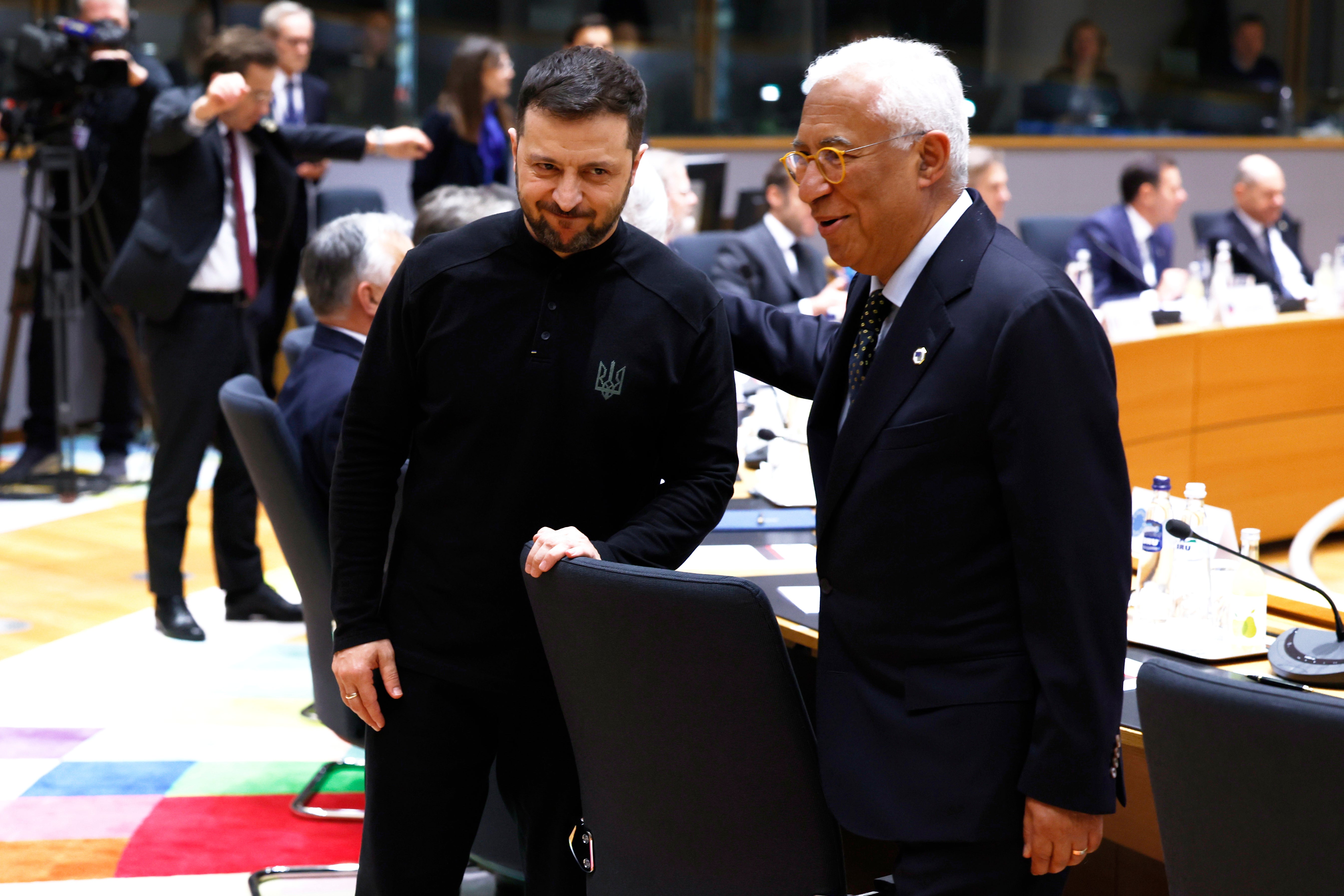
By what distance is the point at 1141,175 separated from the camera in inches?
243

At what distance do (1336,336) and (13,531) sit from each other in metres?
4.84

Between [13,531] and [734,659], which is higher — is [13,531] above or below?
below

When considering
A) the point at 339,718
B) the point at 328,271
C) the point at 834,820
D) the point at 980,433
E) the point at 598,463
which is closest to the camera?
the point at 980,433

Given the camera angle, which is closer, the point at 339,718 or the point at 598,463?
the point at 598,463

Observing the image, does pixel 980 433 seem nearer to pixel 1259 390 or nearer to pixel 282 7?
pixel 1259 390

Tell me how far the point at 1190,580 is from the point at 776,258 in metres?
3.11

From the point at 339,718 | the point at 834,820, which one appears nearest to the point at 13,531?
the point at 339,718

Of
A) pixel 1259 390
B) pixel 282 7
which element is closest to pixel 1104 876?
pixel 1259 390

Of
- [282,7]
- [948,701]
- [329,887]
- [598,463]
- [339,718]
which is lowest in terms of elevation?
[329,887]

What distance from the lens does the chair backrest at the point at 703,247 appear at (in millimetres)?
5199

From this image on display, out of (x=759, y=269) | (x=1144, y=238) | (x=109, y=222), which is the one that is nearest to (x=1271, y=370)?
(x=1144, y=238)

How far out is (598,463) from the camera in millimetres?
1795

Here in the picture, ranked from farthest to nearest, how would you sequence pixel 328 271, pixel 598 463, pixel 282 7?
pixel 282 7
pixel 328 271
pixel 598 463

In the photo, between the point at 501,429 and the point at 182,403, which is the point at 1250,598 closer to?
the point at 501,429
